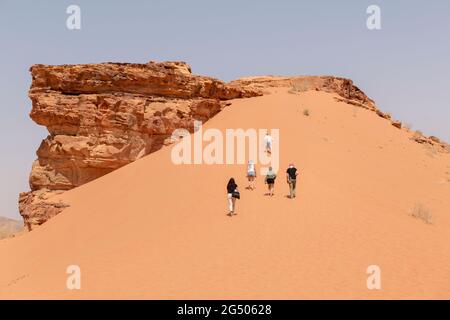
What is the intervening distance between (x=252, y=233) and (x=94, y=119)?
905cm

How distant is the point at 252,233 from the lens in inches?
434

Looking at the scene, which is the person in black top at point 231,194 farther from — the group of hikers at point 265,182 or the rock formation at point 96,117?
the rock formation at point 96,117

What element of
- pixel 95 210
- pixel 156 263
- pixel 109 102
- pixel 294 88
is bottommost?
pixel 156 263

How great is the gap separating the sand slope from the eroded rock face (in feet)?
2.95

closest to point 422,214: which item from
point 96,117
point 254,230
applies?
point 254,230

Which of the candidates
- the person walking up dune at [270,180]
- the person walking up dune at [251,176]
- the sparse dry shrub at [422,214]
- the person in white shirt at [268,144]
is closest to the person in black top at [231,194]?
the person walking up dune at [270,180]

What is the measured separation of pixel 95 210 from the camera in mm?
14727

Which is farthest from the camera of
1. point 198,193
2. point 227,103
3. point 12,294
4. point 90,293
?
Result: point 227,103

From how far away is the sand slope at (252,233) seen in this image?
9.12 meters

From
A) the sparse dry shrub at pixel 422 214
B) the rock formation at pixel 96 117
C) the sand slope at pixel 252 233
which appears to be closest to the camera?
the sand slope at pixel 252 233

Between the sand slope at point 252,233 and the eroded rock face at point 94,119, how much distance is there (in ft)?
2.95

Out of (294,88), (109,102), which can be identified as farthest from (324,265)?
(294,88)
